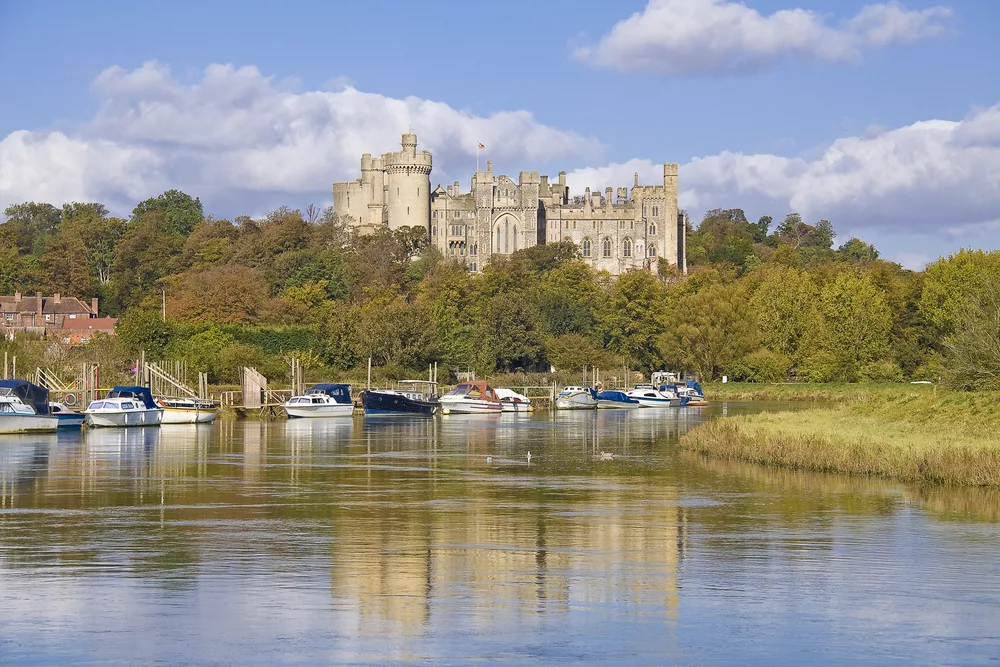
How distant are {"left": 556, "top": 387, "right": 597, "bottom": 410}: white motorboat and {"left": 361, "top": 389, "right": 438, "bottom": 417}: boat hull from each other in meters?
14.2

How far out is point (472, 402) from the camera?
266 feet

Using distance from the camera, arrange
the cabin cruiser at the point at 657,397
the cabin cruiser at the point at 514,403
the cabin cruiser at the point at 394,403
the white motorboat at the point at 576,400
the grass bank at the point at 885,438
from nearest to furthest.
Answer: the grass bank at the point at 885,438 → the cabin cruiser at the point at 394,403 → the cabin cruiser at the point at 514,403 → the white motorboat at the point at 576,400 → the cabin cruiser at the point at 657,397

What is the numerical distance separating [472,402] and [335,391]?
1032 centimetres

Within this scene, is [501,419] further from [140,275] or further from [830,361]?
[140,275]

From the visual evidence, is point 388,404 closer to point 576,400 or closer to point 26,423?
point 576,400

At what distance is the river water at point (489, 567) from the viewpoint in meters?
16.2

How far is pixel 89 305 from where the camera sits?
13675 centimetres

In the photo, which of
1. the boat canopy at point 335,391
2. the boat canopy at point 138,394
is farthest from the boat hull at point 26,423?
the boat canopy at point 335,391

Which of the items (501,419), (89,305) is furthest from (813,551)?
(89,305)

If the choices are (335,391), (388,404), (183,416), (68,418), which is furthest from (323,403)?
(68,418)

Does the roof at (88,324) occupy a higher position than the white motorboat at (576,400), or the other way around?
the roof at (88,324)

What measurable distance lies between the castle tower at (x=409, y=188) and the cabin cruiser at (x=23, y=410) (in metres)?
115

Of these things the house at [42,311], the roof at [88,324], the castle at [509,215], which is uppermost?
the castle at [509,215]

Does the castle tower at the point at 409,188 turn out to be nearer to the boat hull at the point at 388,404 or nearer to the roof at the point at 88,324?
the roof at the point at 88,324
